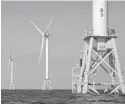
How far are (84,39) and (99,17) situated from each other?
21.4ft

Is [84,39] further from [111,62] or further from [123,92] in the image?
[123,92]

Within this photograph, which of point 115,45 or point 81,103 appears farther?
point 115,45

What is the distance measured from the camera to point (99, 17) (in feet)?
233

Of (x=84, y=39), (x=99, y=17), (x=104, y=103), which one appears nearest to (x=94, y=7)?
(x=99, y=17)

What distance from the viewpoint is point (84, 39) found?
7469cm

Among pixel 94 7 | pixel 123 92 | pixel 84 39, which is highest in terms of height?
pixel 94 7

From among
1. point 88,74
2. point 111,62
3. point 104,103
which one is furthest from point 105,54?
point 104,103

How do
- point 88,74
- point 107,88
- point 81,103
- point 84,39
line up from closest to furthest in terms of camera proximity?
point 81,103 → point 88,74 → point 84,39 → point 107,88

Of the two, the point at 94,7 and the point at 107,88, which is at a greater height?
the point at 94,7

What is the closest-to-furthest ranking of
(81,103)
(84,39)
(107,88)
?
(81,103) → (84,39) → (107,88)

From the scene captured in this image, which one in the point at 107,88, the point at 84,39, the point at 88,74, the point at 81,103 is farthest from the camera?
the point at 107,88

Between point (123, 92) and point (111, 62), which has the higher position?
point (111, 62)

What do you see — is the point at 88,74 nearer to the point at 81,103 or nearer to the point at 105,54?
the point at 105,54

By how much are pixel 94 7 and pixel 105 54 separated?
1082 cm
